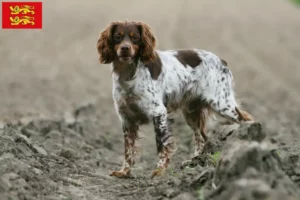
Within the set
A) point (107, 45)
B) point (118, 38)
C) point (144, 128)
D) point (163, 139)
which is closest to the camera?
point (118, 38)

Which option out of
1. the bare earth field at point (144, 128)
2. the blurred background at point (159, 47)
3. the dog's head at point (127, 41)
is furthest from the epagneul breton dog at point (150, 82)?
the blurred background at point (159, 47)

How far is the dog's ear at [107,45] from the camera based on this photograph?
7.43 meters

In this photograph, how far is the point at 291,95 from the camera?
667 inches

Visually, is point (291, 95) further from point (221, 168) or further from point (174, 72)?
point (221, 168)

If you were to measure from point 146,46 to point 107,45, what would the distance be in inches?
18.0

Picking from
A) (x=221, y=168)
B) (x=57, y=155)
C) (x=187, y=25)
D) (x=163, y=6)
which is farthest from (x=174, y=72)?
(x=163, y=6)

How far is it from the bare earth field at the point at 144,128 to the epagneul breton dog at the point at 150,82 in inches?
17.1

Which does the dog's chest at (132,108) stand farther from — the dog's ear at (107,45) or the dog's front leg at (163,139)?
the dog's ear at (107,45)

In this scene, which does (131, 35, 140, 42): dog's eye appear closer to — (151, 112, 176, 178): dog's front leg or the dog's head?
the dog's head

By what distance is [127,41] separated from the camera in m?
7.35

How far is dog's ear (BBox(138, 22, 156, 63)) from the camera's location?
742 cm

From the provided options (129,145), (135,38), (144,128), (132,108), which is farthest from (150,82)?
(144,128)

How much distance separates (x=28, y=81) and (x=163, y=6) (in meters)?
20.3

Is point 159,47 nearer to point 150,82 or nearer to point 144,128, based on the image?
point 144,128
